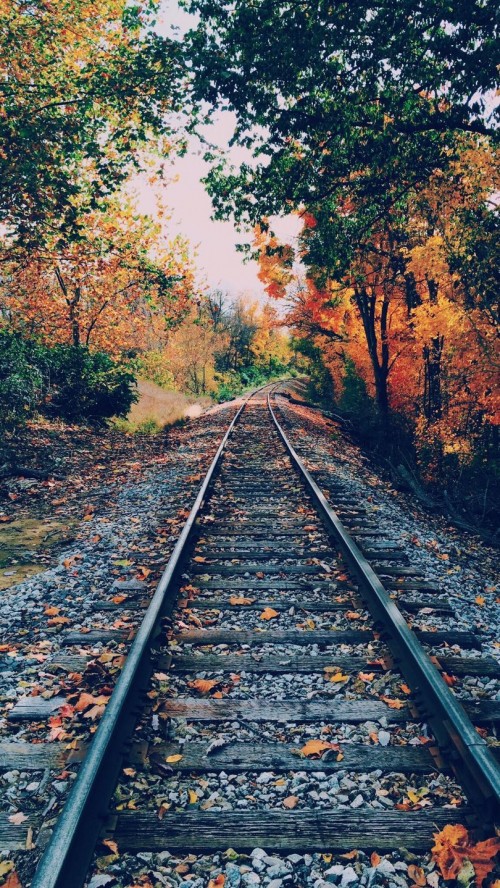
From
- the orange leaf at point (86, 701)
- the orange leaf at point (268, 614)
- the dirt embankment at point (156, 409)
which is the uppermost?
the dirt embankment at point (156, 409)

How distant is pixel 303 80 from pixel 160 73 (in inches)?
77.7

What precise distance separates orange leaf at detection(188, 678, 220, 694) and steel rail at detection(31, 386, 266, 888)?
291mm

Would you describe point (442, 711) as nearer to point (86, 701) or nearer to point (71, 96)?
point (86, 701)

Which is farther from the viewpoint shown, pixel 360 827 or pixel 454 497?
pixel 454 497

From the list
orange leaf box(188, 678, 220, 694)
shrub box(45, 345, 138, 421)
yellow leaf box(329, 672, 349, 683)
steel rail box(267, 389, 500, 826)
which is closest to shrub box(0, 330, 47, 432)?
shrub box(45, 345, 138, 421)

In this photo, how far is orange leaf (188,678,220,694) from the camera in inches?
132

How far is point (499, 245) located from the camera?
30.3 feet

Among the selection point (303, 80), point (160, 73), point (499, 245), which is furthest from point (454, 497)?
point (160, 73)

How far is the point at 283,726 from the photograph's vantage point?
3064 millimetres

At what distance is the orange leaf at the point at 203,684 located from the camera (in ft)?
11.0

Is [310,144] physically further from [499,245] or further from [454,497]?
[454,497]

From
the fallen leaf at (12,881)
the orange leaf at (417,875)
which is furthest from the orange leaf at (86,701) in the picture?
the orange leaf at (417,875)

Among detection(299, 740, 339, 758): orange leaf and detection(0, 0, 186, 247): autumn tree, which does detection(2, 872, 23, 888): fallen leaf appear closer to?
detection(299, 740, 339, 758): orange leaf

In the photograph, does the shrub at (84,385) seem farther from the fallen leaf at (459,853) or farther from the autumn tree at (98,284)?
the fallen leaf at (459,853)
